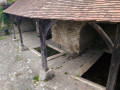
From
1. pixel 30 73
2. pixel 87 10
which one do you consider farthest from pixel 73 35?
pixel 87 10

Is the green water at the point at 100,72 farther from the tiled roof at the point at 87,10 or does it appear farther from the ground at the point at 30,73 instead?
the tiled roof at the point at 87,10

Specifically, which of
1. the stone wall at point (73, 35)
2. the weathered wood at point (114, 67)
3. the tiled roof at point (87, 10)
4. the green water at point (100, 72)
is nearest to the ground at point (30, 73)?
the green water at point (100, 72)

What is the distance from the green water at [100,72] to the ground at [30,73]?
0.87m

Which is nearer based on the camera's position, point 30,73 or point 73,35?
point 30,73

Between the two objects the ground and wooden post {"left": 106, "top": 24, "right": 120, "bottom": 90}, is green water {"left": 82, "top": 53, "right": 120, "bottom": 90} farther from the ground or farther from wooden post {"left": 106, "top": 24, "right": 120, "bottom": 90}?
wooden post {"left": 106, "top": 24, "right": 120, "bottom": 90}

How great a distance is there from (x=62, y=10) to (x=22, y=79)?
3.88 m

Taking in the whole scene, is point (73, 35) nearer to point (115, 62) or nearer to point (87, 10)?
point (87, 10)

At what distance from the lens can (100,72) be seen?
618cm

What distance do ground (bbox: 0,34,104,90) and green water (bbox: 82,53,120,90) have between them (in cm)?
87

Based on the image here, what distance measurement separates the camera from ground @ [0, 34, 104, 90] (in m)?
4.80

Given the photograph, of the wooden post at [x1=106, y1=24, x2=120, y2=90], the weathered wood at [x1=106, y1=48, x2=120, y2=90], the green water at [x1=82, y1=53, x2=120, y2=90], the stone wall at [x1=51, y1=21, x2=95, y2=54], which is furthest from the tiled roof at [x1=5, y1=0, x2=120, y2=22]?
the green water at [x1=82, y1=53, x2=120, y2=90]

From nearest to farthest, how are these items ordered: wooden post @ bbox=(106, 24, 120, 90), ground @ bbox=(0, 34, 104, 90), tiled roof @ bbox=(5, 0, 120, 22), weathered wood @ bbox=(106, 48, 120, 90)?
tiled roof @ bbox=(5, 0, 120, 22) → wooden post @ bbox=(106, 24, 120, 90) → weathered wood @ bbox=(106, 48, 120, 90) → ground @ bbox=(0, 34, 104, 90)

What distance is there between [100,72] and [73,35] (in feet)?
9.34

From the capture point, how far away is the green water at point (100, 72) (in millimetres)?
5457
